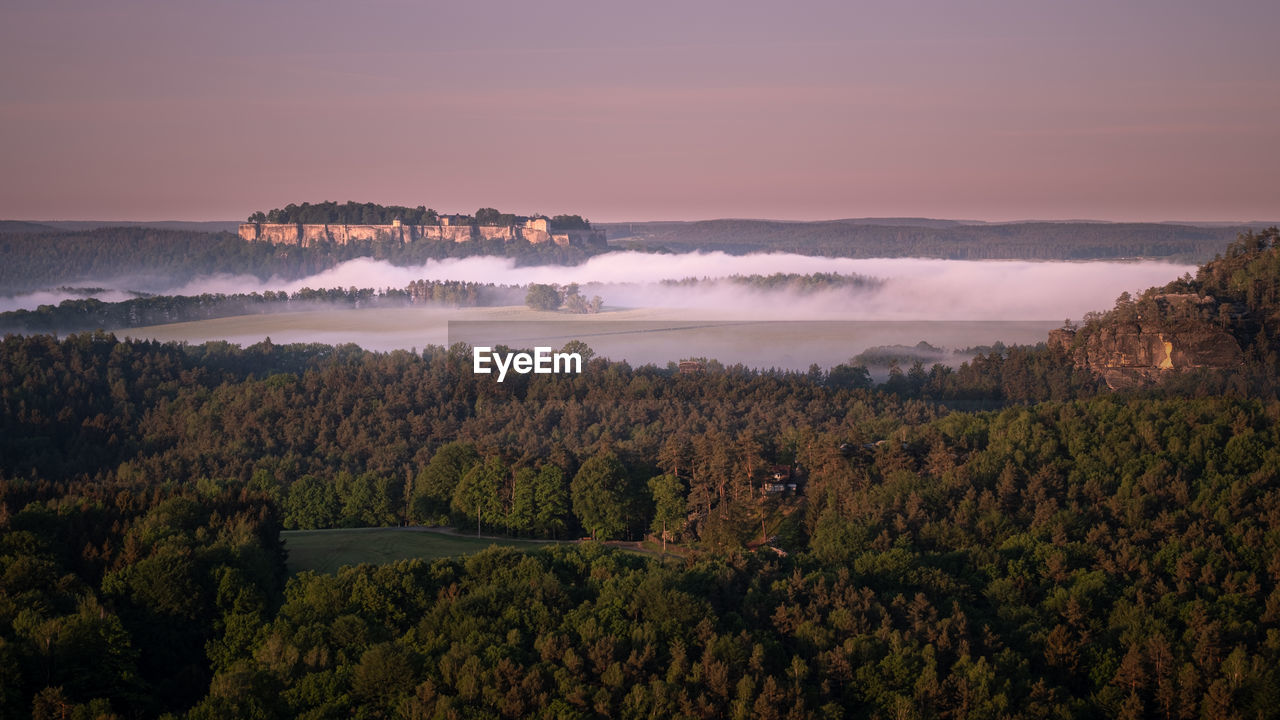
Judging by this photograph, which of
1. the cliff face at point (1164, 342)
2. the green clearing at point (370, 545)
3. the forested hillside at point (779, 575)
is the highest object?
the cliff face at point (1164, 342)

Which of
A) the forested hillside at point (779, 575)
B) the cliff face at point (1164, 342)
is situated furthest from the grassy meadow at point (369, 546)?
the cliff face at point (1164, 342)

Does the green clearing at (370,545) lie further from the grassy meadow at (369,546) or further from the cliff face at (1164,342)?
the cliff face at (1164,342)

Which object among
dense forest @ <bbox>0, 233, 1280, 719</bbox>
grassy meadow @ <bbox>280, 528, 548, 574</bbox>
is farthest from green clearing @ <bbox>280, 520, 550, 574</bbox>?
dense forest @ <bbox>0, 233, 1280, 719</bbox>

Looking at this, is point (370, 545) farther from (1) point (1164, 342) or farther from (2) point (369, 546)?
(1) point (1164, 342)

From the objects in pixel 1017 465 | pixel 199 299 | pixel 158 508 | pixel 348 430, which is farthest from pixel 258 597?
pixel 199 299

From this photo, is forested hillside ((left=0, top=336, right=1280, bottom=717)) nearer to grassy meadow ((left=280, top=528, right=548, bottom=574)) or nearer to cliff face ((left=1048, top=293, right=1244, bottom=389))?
grassy meadow ((left=280, top=528, right=548, bottom=574))

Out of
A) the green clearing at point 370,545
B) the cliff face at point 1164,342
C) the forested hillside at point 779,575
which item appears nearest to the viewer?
the forested hillside at point 779,575

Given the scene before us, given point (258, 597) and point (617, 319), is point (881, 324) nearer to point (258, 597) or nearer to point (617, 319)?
point (617, 319)
